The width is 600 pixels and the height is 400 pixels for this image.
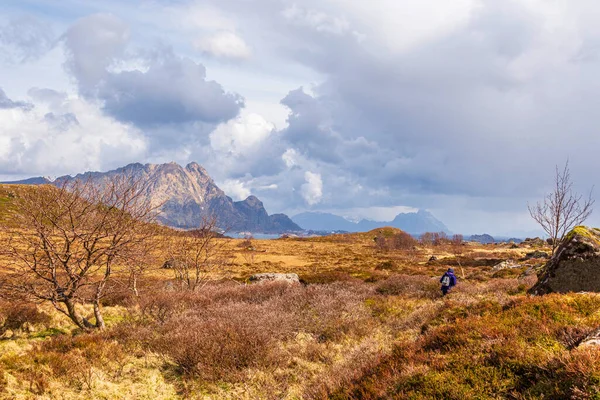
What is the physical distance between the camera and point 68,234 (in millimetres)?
9680

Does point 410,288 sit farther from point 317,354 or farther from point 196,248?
point 196,248

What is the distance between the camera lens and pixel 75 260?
9.75 m

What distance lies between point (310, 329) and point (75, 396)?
20.0 feet

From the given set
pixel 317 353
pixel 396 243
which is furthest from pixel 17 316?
pixel 396 243

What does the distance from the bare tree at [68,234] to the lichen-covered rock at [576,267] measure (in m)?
14.1

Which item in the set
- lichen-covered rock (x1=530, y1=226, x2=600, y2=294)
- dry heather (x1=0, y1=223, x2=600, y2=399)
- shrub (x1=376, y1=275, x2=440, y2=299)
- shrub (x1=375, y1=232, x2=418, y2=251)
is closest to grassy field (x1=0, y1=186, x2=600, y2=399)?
dry heather (x1=0, y1=223, x2=600, y2=399)

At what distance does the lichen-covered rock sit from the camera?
36.0 ft

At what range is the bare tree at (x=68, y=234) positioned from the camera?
927cm

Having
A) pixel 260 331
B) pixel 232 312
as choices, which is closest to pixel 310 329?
pixel 260 331

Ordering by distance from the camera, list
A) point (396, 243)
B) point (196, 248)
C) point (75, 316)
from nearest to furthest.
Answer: point (75, 316) → point (196, 248) → point (396, 243)

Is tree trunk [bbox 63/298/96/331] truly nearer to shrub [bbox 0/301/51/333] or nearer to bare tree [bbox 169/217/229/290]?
shrub [bbox 0/301/51/333]

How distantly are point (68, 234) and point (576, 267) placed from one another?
638 inches

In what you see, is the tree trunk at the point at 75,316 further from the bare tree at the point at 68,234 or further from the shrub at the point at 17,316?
A: the shrub at the point at 17,316

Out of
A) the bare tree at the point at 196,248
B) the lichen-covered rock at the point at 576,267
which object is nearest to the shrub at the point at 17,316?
the bare tree at the point at 196,248
